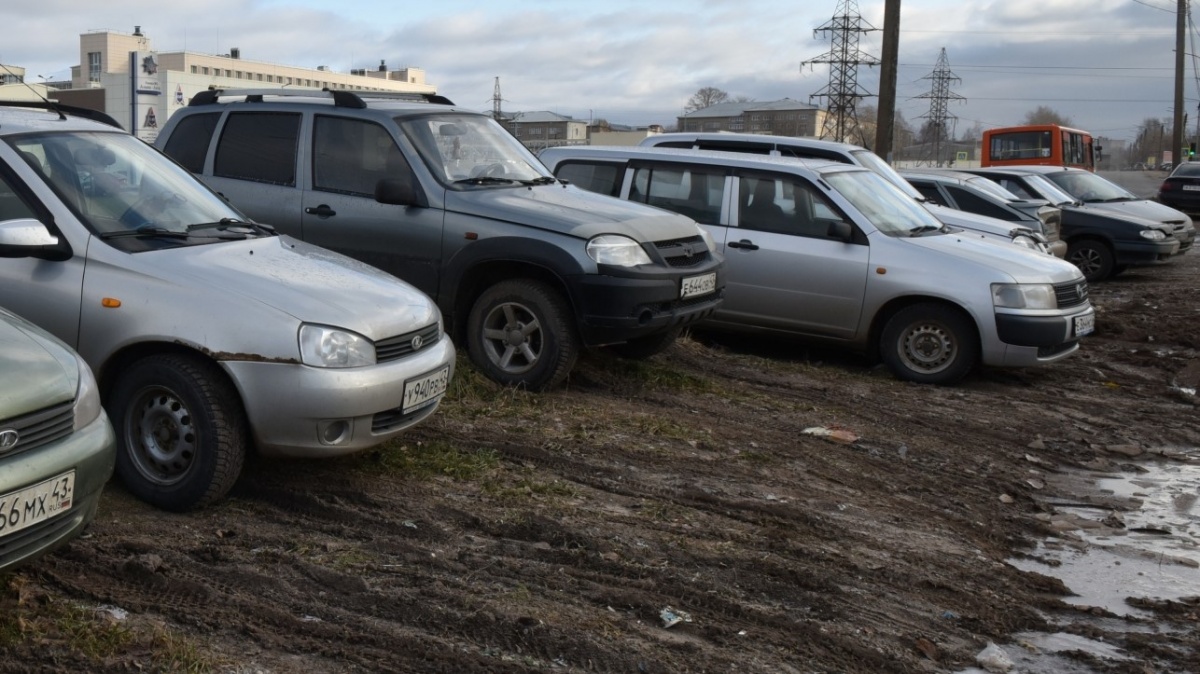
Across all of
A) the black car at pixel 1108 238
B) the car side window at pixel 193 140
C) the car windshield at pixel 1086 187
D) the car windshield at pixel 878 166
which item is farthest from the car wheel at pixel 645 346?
the car windshield at pixel 1086 187

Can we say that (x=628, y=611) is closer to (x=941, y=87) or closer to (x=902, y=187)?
(x=902, y=187)

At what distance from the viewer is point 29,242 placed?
473 centimetres

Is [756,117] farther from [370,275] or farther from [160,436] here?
[160,436]

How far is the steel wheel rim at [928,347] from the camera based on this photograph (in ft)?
29.2

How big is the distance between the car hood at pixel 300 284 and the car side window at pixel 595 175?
457 cm

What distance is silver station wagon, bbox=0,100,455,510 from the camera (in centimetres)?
477

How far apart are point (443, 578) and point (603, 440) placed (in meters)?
2.24

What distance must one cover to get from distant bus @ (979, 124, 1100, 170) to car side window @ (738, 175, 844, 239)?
22343 mm

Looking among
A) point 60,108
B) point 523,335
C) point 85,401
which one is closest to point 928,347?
point 523,335

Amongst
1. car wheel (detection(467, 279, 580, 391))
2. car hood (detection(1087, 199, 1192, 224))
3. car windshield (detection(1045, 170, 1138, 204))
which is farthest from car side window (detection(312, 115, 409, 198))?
car windshield (detection(1045, 170, 1138, 204))

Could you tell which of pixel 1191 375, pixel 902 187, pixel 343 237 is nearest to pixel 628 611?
pixel 343 237

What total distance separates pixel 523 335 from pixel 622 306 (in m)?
0.71

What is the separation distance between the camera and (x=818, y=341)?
930 cm

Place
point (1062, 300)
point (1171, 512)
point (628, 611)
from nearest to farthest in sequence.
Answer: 1. point (628, 611)
2. point (1171, 512)
3. point (1062, 300)
